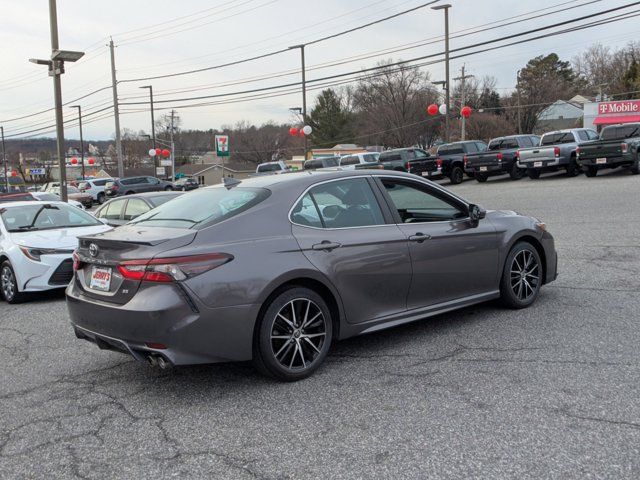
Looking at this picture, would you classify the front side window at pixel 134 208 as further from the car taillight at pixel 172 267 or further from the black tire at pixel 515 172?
the black tire at pixel 515 172

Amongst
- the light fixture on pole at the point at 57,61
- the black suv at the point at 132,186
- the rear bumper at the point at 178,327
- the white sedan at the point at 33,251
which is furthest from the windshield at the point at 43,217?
the black suv at the point at 132,186

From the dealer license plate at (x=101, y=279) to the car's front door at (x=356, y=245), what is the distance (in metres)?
1.40

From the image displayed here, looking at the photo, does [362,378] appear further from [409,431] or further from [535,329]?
[535,329]

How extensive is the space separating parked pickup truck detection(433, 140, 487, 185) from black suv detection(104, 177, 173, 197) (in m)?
24.0

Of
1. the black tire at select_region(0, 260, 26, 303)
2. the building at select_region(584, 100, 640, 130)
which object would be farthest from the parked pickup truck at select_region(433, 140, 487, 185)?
the building at select_region(584, 100, 640, 130)

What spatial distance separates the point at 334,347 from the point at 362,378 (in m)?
0.84

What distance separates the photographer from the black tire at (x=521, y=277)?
19.2 ft

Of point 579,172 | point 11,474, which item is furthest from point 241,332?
point 579,172

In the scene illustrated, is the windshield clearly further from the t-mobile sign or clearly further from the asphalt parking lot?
the t-mobile sign

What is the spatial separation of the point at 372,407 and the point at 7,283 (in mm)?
6324

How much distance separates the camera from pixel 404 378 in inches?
169

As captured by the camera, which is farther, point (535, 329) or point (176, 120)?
point (176, 120)

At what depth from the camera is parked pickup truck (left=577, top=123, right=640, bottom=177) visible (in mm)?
20797

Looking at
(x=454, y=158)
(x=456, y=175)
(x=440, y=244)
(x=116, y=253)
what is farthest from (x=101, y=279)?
(x=456, y=175)
